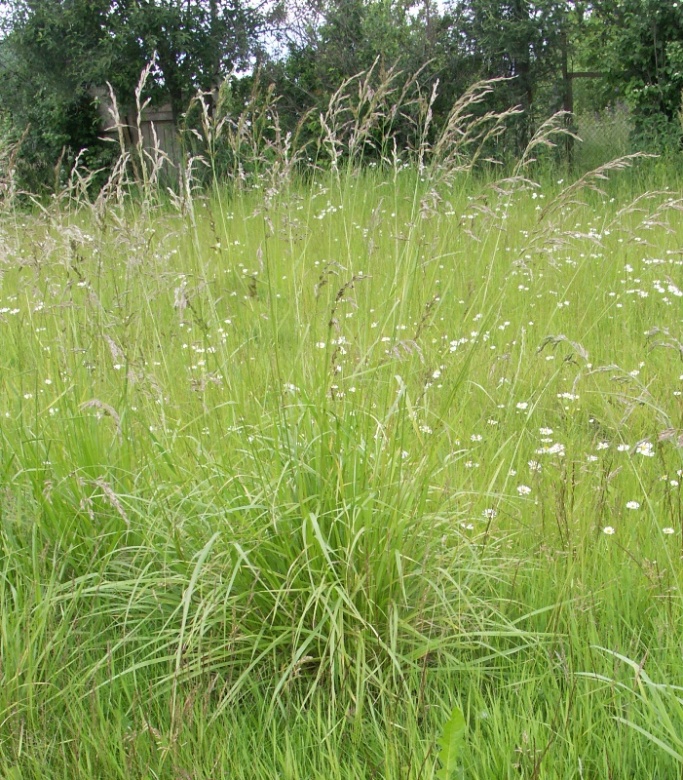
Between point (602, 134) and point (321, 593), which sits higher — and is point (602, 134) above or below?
above

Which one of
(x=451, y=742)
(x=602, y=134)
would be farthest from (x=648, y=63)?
(x=451, y=742)

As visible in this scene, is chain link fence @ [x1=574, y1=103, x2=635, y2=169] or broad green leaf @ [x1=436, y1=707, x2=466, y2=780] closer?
broad green leaf @ [x1=436, y1=707, x2=466, y2=780]

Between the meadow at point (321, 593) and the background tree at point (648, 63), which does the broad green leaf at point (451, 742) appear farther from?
the background tree at point (648, 63)

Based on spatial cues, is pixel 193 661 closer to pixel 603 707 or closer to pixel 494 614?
pixel 494 614

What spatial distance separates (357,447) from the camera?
6.69 ft

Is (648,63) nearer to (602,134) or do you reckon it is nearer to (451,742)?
(602,134)

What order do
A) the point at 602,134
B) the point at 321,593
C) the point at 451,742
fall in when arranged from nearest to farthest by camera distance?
the point at 451,742, the point at 321,593, the point at 602,134

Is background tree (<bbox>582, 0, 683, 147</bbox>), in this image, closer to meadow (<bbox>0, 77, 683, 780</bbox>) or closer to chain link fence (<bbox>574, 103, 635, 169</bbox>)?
chain link fence (<bbox>574, 103, 635, 169</bbox>)

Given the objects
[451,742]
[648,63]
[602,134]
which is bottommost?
[451,742]

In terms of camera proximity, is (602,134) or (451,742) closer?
(451,742)

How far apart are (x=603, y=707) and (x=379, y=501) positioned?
0.68 metres

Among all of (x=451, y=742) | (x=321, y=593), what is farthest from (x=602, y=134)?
(x=451, y=742)

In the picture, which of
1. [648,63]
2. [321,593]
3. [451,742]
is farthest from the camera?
[648,63]

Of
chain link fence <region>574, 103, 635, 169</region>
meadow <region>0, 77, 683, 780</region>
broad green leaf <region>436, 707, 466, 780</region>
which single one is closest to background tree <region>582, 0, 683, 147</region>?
chain link fence <region>574, 103, 635, 169</region>
